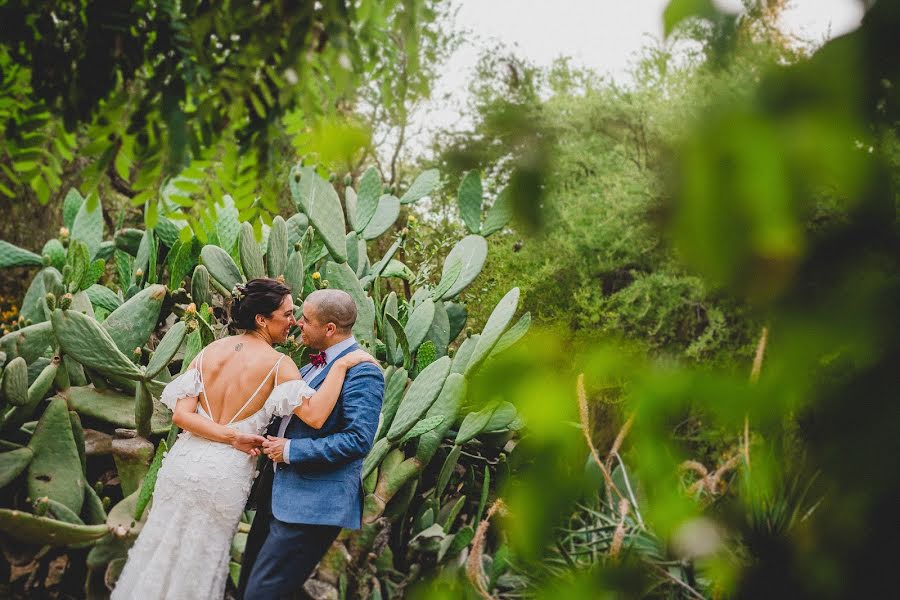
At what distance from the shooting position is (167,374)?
3.72 m

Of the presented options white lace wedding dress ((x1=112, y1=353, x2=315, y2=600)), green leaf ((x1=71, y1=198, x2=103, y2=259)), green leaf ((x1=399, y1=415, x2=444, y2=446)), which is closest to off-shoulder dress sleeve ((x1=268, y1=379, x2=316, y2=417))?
white lace wedding dress ((x1=112, y1=353, x2=315, y2=600))

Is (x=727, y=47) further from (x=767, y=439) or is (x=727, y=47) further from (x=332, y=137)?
(x=332, y=137)

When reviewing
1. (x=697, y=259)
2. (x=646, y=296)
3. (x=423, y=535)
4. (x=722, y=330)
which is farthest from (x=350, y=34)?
(x=646, y=296)

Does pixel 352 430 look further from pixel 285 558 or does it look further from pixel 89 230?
pixel 89 230

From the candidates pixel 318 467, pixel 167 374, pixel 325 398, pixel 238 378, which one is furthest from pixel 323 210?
pixel 318 467

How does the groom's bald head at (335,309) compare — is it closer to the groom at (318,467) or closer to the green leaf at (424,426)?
the groom at (318,467)

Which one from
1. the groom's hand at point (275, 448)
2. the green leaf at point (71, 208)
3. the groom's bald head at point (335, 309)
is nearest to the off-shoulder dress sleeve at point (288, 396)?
the groom's hand at point (275, 448)

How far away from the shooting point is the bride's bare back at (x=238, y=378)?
2779 millimetres

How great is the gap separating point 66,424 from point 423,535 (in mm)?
1881

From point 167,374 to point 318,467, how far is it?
4.57 ft

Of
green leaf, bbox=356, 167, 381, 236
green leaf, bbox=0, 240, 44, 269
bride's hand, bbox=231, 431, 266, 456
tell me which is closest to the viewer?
bride's hand, bbox=231, 431, 266, 456

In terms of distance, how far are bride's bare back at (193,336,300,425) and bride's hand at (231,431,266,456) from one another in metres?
0.07

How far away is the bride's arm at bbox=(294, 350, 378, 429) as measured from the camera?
8.83 feet

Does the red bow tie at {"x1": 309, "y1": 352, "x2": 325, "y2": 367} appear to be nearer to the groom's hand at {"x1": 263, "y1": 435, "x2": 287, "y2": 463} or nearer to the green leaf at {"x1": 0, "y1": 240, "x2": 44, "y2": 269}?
the groom's hand at {"x1": 263, "y1": 435, "x2": 287, "y2": 463}
